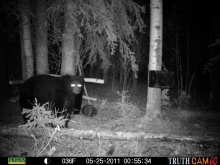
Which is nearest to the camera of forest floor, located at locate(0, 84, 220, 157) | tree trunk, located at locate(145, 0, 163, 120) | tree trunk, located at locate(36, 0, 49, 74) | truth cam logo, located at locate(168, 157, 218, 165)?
truth cam logo, located at locate(168, 157, 218, 165)

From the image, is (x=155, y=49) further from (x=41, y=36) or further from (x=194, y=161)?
(x=41, y=36)

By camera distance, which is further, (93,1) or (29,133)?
(93,1)

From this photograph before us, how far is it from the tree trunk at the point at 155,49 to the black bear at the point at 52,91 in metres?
2.37

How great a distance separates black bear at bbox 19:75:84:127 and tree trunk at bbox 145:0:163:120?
2.37 m

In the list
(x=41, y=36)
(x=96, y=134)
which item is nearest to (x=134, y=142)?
(x=96, y=134)

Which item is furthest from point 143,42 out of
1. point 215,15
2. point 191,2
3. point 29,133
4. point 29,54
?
point 29,133

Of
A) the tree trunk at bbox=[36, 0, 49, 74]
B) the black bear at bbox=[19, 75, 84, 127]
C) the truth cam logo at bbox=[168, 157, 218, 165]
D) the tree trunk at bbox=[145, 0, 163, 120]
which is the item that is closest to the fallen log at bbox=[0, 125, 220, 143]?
the truth cam logo at bbox=[168, 157, 218, 165]

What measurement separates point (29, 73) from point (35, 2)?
256 cm

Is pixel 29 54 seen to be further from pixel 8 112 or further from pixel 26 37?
pixel 8 112

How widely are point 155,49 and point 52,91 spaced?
3487mm

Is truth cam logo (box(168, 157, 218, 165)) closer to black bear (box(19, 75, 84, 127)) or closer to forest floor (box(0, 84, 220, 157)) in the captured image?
forest floor (box(0, 84, 220, 157))

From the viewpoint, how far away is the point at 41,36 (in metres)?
6.54

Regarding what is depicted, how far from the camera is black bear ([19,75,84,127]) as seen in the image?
561 cm

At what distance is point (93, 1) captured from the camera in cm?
561
